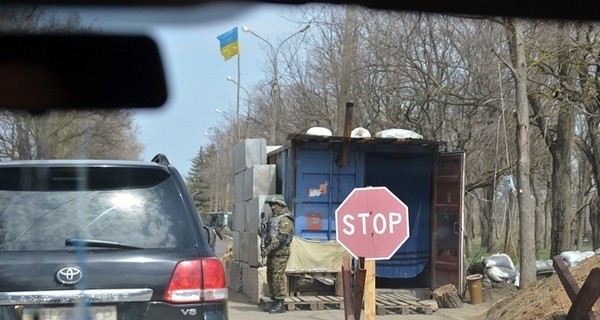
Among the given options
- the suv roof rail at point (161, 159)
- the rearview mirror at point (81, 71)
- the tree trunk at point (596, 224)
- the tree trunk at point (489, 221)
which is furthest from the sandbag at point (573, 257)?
the tree trunk at point (489, 221)

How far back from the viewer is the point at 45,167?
192 inches

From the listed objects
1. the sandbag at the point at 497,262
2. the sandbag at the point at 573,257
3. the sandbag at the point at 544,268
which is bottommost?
the sandbag at the point at 544,268

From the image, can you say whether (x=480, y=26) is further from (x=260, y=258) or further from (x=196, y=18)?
(x=196, y=18)

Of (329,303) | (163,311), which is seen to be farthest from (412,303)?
(163,311)

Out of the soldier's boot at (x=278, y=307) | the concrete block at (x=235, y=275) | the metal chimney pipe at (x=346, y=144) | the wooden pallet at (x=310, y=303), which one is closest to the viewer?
the soldier's boot at (x=278, y=307)

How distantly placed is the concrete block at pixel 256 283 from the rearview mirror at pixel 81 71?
685cm

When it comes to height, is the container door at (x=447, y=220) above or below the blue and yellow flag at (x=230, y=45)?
Answer: below

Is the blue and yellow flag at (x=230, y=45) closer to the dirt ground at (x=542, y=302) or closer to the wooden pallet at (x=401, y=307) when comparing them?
the wooden pallet at (x=401, y=307)

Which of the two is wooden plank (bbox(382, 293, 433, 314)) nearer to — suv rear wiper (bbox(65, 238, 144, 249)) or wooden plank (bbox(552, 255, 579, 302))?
wooden plank (bbox(552, 255, 579, 302))

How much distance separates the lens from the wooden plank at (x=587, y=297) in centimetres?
748

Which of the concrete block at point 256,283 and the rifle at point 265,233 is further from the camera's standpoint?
the concrete block at point 256,283

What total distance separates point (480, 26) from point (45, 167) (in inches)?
699

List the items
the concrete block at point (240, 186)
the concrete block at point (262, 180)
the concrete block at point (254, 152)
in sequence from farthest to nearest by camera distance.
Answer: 1. the concrete block at point (240, 186)
2. the concrete block at point (254, 152)
3. the concrete block at point (262, 180)

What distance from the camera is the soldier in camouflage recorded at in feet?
39.5
